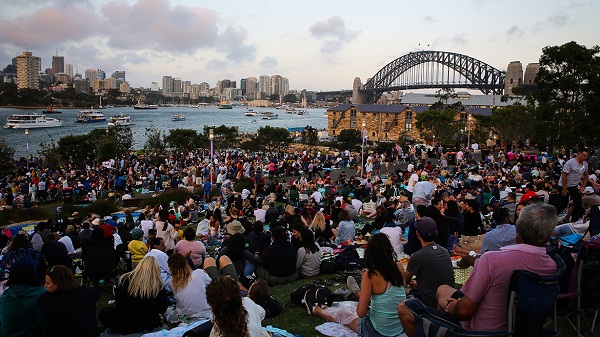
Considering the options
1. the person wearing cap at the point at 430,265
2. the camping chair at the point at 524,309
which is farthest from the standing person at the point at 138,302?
the camping chair at the point at 524,309

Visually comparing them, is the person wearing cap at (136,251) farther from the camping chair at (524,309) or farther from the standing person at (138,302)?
the camping chair at (524,309)

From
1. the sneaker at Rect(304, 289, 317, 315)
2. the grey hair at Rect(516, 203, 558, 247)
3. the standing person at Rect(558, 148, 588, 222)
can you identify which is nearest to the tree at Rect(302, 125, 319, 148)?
the standing person at Rect(558, 148, 588, 222)

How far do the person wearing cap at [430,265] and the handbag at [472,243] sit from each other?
3191 millimetres

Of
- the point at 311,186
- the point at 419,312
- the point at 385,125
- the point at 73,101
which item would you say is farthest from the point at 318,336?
the point at 73,101

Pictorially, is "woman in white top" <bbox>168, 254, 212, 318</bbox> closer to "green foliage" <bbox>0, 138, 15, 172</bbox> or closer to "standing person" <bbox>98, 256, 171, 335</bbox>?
"standing person" <bbox>98, 256, 171, 335</bbox>

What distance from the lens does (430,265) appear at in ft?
13.9

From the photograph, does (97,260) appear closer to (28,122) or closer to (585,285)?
(585,285)

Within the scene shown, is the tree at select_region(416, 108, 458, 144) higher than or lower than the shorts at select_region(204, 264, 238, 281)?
higher

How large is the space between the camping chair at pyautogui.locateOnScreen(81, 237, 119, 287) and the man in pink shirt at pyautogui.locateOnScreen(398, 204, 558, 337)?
16.3ft

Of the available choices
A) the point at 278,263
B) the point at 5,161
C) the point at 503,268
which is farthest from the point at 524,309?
the point at 5,161

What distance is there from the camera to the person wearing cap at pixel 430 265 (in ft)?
13.8

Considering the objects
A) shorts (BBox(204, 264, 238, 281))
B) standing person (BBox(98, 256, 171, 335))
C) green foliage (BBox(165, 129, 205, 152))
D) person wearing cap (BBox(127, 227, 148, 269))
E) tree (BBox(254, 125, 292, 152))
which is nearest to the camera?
standing person (BBox(98, 256, 171, 335))

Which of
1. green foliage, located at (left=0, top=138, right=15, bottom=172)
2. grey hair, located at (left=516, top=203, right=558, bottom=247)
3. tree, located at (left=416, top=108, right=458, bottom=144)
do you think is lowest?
green foliage, located at (left=0, top=138, right=15, bottom=172)

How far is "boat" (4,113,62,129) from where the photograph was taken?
3610 inches
